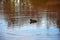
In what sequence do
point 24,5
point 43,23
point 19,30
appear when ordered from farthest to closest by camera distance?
point 24,5 < point 43,23 < point 19,30

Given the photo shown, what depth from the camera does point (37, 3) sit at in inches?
147

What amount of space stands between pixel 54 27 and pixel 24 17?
607 millimetres

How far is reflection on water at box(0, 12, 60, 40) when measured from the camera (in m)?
1.89

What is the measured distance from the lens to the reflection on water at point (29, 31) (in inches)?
74.5

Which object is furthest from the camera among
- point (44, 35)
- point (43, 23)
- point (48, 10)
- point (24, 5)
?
point (24, 5)

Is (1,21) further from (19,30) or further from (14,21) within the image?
(19,30)

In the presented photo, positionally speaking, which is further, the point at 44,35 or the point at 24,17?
the point at 24,17

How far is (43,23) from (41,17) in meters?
0.34

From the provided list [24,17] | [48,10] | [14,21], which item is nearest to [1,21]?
[14,21]

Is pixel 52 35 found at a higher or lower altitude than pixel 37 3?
lower

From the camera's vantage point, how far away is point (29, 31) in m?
2.10

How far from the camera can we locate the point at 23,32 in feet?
6.78

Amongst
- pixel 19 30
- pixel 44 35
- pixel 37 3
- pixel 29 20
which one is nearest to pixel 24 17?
pixel 29 20

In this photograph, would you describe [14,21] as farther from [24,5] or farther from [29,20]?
[24,5]
